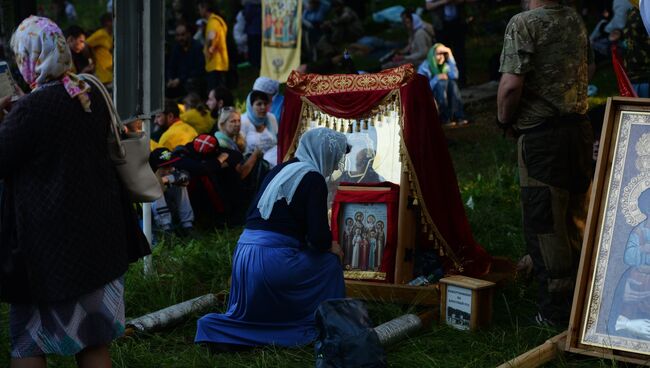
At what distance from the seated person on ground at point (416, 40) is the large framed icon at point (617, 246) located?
10205 millimetres

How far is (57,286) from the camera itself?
→ 162 inches

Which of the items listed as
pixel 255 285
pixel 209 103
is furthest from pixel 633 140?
pixel 209 103

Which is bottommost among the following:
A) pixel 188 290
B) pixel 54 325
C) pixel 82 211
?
pixel 188 290

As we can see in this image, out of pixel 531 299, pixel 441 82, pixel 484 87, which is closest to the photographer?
pixel 531 299

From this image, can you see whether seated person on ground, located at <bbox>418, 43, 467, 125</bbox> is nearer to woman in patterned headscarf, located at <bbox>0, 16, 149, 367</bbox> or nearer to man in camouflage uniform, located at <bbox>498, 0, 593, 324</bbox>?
man in camouflage uniform, located at <bbox>498, 0, 593, 324</bbox>

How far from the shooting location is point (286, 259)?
221 inches

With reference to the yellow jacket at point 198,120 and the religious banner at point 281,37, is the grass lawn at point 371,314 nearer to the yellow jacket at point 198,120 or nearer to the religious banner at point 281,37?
the yellow jacket at point 198,120

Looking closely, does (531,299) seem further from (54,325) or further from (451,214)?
(54,325)

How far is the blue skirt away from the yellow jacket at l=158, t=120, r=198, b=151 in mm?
4151

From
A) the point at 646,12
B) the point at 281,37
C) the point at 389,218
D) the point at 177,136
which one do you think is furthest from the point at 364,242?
the point at 281,37

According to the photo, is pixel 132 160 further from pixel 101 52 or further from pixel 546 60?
pixel 101 52

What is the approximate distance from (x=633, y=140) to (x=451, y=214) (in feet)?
6.12

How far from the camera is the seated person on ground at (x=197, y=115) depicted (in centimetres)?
1087

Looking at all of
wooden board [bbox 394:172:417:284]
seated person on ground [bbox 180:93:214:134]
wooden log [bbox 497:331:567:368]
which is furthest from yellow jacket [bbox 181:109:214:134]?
wooden log [bbox 497:331:567:368]
